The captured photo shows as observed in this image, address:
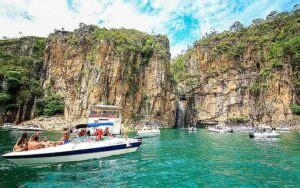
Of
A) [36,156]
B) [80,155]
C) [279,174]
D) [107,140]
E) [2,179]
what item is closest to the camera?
[2,179]

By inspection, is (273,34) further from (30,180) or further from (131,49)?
(30,180)

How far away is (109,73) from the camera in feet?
258

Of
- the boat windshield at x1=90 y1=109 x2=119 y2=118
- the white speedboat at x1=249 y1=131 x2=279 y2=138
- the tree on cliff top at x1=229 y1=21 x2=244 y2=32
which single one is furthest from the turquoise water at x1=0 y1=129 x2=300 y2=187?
the tree on cliff top at x1=229 y1=21 x2=244 y2=32

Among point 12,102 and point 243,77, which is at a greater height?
point 243,77

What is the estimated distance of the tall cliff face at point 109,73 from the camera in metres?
77.1

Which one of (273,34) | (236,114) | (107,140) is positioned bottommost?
(107,140)

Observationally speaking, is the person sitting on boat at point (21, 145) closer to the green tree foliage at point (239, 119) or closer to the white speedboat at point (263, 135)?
the white speedboat at point (263, 135)

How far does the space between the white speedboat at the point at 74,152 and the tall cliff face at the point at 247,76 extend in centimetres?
7154

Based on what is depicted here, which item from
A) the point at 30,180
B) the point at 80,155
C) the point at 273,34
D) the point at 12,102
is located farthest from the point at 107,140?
the point at 273,34

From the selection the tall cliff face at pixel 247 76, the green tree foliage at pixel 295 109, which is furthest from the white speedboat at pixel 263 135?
the green tree foliage at pixel 295 109

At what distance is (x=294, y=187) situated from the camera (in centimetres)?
1614

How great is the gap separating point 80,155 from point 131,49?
63998 millimetres

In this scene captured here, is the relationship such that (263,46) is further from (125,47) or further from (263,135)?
(263,135)

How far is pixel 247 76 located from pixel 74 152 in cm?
8651
